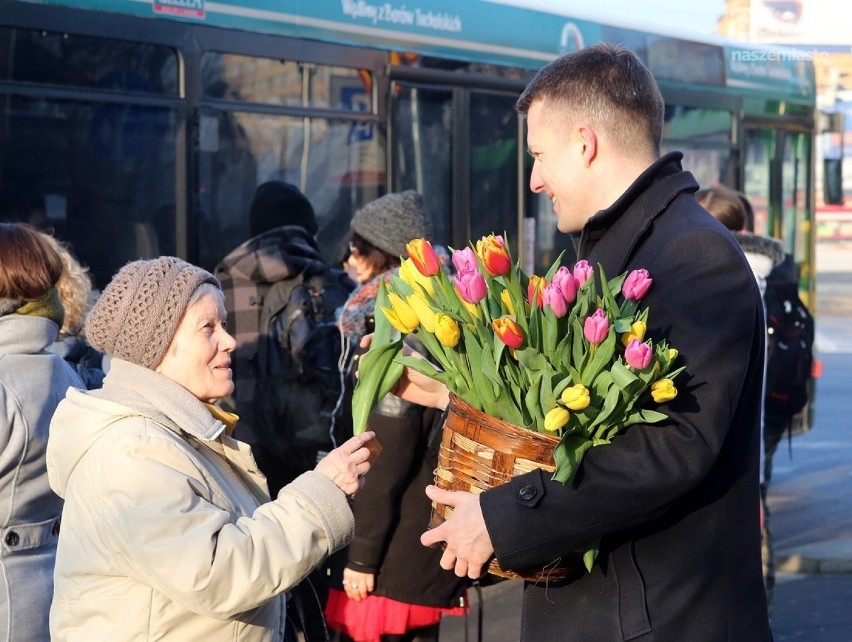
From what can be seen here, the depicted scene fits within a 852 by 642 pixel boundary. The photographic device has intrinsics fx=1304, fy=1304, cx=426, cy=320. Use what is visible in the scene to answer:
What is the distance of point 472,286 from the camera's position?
7.75 feet

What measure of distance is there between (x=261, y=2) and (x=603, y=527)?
453 cm

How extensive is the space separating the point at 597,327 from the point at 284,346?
3.17 meters

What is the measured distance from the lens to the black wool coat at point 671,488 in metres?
2.29

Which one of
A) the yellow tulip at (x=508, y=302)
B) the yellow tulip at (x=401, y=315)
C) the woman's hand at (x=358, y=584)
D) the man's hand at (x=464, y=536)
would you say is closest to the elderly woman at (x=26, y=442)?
the woman's hand at (x=358, y=584)

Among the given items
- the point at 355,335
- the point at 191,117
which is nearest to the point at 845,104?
the point at 191,117

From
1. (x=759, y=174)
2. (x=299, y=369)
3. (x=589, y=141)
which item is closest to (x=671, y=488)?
(x=589, y=141)

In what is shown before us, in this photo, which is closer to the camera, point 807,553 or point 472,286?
point 472,286

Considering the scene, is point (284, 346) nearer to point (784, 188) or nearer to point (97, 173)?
point (97, 173)

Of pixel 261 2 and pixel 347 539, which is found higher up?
pixel 261 2

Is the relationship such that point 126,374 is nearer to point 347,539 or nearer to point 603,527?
point 347,539

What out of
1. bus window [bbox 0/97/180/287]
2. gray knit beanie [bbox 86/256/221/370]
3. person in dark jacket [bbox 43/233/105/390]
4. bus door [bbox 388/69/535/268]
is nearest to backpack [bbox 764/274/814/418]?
bus door [bbox 388/69/535/268]

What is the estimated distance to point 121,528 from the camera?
2535 mm

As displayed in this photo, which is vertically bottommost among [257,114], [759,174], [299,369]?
[299,369]

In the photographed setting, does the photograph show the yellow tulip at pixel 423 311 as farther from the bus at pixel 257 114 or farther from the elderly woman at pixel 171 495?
the bus at pixel 257 114
